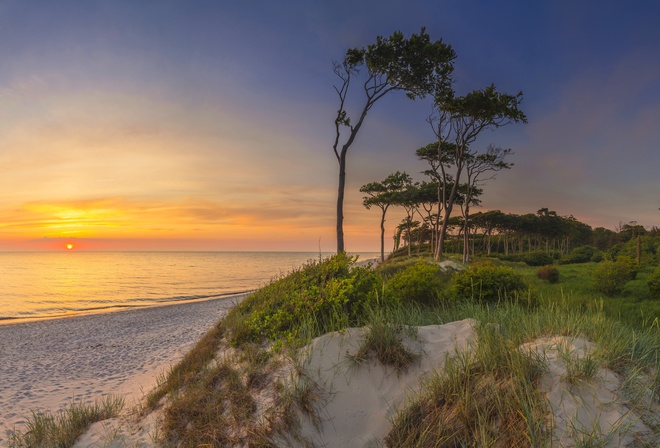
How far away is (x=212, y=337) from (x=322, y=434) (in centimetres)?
620

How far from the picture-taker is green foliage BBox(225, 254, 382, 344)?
23.2ft

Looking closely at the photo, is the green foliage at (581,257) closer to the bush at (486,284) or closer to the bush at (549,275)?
the bush at (549,275)

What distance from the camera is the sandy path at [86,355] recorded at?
35.3ft

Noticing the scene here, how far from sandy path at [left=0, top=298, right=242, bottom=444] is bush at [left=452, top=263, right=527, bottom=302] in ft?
31.6

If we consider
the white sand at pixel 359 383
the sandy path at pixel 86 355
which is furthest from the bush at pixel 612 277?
the sandy path at pixel 86 355

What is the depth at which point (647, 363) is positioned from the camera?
4.22 m

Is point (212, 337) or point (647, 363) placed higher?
point (647, 363)

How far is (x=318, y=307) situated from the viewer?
295 inches

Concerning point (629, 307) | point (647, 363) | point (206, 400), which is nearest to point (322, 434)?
point (206, 400)

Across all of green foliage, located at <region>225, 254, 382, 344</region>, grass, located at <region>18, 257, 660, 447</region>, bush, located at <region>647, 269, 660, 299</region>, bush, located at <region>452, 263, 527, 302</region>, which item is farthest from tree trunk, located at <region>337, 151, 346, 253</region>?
bush, located at <region>647, 269, 660, 299</region>

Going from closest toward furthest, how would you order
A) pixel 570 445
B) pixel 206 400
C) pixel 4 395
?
pixel 570 445 → pixel 206 400 → pixel 4 395

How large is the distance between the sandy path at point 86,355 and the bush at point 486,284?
963cm

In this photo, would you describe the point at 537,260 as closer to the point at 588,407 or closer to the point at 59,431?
the point at 588,407

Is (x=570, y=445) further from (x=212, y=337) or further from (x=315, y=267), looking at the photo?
(x=212, y=337)
